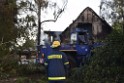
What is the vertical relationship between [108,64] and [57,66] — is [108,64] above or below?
below

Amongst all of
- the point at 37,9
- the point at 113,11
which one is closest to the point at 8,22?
the point at 37,9

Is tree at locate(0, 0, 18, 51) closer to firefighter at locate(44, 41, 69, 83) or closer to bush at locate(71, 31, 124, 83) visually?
bush at locate(71, 31, 124, 83)

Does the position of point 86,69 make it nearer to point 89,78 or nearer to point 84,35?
point 89,78

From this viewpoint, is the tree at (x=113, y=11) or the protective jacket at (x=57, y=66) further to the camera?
the tree at (x=113, y=11)

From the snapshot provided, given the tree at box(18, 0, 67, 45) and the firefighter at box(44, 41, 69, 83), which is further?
the tree at box(18, 0, 67, 45)

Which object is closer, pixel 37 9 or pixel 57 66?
pixel 57 66

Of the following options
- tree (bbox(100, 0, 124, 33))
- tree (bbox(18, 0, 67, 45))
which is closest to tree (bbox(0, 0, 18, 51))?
tree (bbox(18, 0, 67, 45))

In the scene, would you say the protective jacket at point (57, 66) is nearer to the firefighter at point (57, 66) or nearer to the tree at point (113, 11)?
the firefighter at point (57, 66)

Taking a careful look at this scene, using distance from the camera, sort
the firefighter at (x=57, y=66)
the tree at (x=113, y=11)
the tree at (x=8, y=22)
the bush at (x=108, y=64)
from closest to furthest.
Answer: the firefighter at (x=57, y=66), the bush at (x=108, y=64), the tree at (x=8, y=22), the tree at (x=113, y=11)

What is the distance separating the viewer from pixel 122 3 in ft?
141

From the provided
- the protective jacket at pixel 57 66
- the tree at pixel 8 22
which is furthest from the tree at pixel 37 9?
the protective jacket at pixel 57 66

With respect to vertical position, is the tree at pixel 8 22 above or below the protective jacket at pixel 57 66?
above

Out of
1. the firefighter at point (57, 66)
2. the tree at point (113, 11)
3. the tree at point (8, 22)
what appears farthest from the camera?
the tree at point (113, 11)

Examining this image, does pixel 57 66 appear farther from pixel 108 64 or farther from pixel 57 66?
pixel 108 64
